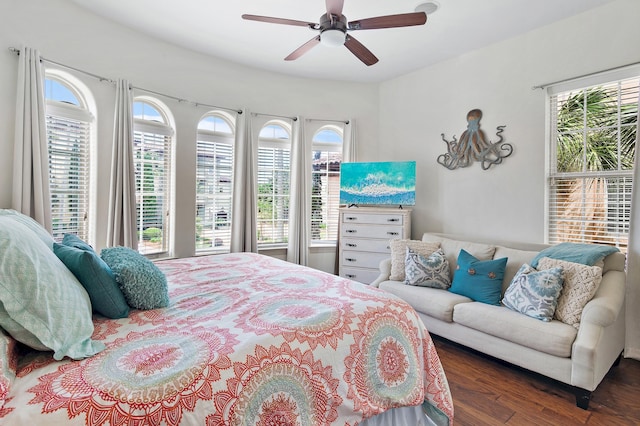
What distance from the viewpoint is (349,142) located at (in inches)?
189

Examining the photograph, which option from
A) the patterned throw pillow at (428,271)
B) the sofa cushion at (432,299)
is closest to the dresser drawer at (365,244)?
the patterned throw pillow at (428,271)

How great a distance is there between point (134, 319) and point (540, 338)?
237 cm

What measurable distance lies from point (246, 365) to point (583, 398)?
6.88 ft

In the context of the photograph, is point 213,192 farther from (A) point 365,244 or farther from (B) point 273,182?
(A) point 365,244

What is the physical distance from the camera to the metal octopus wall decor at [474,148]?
361 centimetres

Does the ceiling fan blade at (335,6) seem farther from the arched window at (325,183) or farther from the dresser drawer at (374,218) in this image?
the arched window at (325,183)

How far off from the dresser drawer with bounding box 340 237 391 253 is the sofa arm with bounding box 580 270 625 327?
2035 millimetres

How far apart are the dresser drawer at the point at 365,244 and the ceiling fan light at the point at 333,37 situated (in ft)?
7.68

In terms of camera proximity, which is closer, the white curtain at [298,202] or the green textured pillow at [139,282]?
the green textured pillow at [139,282]

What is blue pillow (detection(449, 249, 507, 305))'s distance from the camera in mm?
2760

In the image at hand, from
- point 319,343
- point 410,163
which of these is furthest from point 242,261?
point 410,163

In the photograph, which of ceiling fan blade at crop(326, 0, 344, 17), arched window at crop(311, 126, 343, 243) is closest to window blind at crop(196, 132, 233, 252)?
arched window at crop(311, 126, 343, 243)

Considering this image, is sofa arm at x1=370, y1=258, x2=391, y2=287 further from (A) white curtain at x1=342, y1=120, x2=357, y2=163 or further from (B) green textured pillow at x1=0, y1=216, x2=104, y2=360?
(B) green textured pillow at x1=0, y1=216, x2=104, y2=360

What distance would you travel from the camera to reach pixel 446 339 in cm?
296
